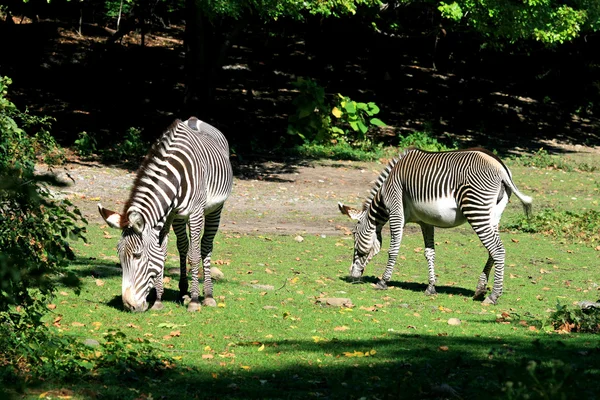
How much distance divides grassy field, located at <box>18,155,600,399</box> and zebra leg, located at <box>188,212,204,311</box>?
0.61 feet

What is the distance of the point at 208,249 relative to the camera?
11.1 meters

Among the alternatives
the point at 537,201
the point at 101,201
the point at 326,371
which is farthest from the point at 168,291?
the point at 537,201

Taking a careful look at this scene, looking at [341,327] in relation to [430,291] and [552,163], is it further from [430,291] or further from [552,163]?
[552,163]

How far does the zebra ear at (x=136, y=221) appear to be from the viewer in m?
9.40

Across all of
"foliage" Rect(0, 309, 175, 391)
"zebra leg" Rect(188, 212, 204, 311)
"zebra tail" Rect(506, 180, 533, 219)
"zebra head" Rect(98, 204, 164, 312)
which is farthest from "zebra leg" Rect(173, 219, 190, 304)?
"zebra tail" Rect(506, 180, 533, 219)

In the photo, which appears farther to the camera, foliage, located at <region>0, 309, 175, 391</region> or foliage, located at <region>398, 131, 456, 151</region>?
foliage, located at <region>398, 131, 456, 151</region>

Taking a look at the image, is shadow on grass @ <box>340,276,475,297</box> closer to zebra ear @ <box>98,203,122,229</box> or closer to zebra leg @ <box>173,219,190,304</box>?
zebra leg @ <box>173,219,190,304</box>

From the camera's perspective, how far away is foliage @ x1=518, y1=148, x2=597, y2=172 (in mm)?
27578

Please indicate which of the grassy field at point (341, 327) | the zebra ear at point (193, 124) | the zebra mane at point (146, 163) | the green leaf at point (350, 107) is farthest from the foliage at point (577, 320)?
the green leaf at point (350, 107)

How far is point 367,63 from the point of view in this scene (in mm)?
38875

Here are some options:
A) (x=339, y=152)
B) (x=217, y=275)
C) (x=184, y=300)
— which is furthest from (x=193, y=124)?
(x=339, y=152)

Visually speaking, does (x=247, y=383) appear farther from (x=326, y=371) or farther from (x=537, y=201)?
(x=537, y=201)

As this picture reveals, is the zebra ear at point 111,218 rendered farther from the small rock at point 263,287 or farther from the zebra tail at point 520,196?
the zebra tail at point 520,196

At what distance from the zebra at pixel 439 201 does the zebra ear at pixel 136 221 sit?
4.66 metres
